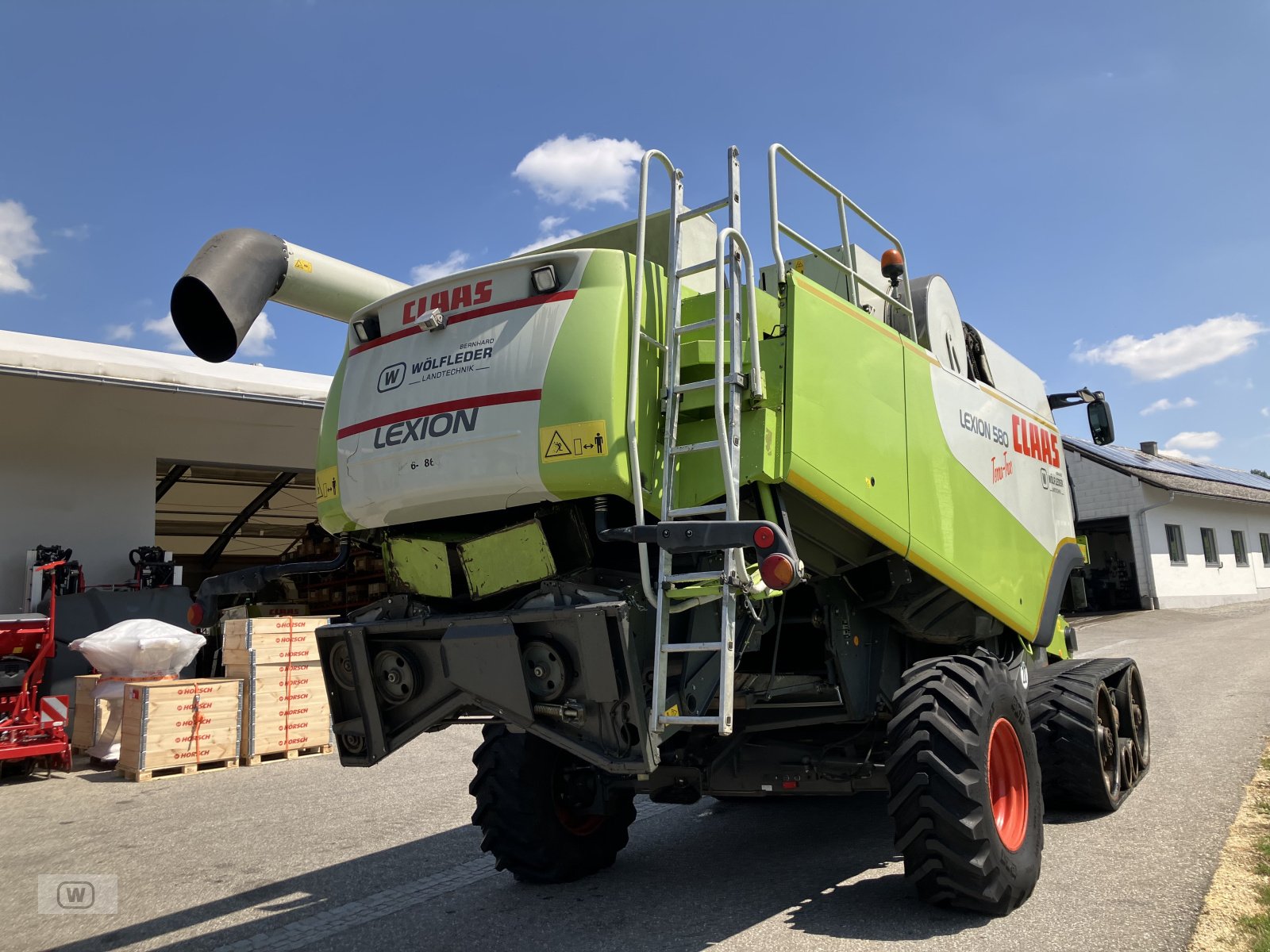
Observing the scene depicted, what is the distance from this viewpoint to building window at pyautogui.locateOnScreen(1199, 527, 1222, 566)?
29.4 m

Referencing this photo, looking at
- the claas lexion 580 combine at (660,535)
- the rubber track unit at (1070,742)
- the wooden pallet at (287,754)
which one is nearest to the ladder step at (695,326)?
the claas lexion 580 combine at (660,535)

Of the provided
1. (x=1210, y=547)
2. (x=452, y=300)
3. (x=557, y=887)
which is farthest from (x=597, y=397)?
(x=1210, y=547)

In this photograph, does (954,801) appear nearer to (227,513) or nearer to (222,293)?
(222,293)

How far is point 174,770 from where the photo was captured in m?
9.57

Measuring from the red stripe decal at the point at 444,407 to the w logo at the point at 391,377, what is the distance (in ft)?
0.46

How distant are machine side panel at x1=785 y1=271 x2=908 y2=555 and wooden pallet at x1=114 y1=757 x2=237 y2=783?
8.00 m

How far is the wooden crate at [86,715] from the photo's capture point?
10.2 m

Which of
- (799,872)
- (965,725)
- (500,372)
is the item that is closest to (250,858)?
(799,872)

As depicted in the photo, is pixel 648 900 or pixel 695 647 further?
pixel 648 900

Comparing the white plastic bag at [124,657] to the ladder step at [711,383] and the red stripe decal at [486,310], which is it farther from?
the ladder step at [711,383]

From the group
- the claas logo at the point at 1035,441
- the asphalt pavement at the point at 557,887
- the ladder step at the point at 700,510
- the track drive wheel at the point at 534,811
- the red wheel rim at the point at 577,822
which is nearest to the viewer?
the ladder step at the point at 700,510

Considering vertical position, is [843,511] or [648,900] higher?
[843,511]

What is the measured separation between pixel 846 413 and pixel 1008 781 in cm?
201

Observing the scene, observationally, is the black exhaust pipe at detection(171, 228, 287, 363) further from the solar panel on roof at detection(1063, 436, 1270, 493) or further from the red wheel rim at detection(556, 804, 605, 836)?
the solar panel on roof at detection(1063, 436, 1270, 493)
